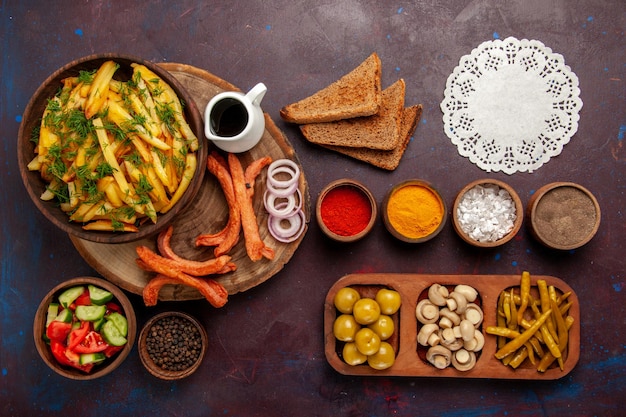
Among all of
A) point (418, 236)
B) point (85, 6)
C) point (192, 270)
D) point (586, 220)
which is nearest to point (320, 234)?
point (418, 236)

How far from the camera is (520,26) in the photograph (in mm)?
3547

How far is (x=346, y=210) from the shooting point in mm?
3297

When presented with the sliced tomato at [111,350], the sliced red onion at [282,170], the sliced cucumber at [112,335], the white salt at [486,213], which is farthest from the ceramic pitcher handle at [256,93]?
the sliced tomato at [111,350]

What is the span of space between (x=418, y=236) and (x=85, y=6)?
277 centimetres

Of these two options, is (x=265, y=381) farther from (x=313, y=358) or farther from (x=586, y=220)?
(x=586, y=220)

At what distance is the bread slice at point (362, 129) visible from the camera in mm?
3373

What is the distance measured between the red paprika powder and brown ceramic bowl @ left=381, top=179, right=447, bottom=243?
0.12 meters

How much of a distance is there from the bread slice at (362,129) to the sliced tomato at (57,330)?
1.90 metres

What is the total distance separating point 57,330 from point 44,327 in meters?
0.14

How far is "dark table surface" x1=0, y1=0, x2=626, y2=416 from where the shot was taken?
3.52m

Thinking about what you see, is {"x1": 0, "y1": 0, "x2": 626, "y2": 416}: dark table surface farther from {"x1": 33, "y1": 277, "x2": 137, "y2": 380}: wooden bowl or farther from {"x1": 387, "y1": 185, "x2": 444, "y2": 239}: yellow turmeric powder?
{"x1": 33, "y1": 277, "x2": 137, "y2": 380}: wooden bowl

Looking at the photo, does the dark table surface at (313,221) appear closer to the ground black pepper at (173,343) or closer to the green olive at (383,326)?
the ground black pepper at (173,343)

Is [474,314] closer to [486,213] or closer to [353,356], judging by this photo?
[486,213]

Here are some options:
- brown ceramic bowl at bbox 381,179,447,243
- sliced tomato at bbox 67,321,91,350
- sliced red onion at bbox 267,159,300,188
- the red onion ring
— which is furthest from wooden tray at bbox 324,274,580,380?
sliced tomato at bbox 67,321,91,350
